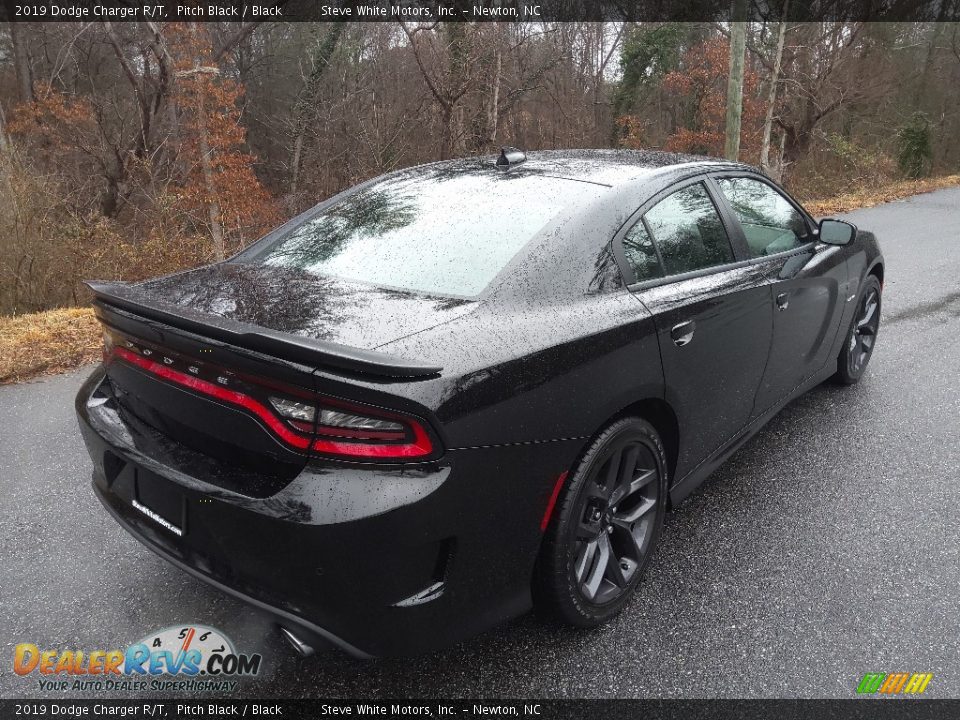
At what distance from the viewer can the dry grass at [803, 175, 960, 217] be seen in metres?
13.0

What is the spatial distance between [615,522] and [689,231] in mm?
1231

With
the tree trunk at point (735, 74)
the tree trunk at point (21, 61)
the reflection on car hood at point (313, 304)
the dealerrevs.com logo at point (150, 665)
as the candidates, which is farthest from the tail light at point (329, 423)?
the tree trunk at point (21, 61)

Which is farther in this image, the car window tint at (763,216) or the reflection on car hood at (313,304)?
the car window tint at (763,216)

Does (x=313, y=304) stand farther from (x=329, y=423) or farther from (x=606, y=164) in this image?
(x=606, y=164)

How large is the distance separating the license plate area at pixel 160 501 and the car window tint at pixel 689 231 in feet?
6.10

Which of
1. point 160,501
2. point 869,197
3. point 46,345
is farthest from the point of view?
point 869,197

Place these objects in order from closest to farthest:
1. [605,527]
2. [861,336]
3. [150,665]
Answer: [150,665] < [605,527] < [861,336]

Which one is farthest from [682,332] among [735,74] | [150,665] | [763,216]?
[735,74]

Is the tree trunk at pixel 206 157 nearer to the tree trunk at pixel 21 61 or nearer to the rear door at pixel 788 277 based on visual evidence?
the tree trunk at pixel 21 61

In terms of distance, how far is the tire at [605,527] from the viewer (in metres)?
2.08

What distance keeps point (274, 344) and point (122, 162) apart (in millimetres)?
21358

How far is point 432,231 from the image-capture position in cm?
253

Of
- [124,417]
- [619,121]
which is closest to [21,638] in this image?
[124,417]

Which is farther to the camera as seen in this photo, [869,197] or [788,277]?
[869,197]
